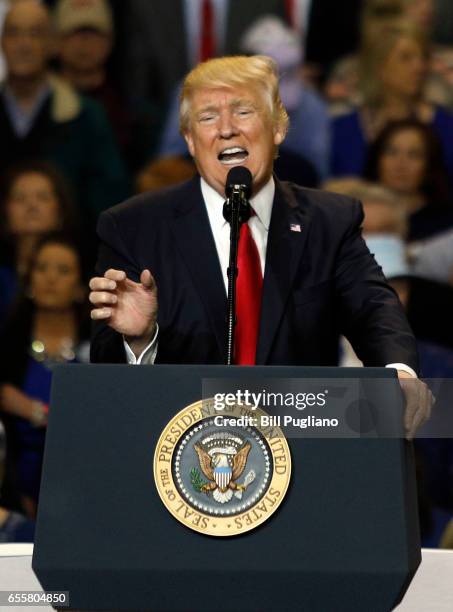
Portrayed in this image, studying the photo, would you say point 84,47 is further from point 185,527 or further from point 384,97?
point 185,527

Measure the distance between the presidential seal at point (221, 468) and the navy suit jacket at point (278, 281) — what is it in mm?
473

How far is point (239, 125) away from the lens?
2633mm

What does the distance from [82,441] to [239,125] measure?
0.88 m

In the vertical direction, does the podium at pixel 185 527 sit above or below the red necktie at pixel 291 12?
below

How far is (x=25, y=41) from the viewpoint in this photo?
5316 mm

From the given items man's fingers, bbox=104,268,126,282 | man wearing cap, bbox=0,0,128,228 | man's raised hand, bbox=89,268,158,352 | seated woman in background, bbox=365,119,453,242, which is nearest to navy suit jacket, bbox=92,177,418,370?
man's raised hand, bbox=89,268,158,352

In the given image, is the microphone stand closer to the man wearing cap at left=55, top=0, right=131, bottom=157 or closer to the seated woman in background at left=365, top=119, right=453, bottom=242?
the seated woman in background at left=365, top=119, right=453, bottom=242

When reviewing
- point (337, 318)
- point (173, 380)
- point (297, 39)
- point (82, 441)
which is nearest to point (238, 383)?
point (173, 380)

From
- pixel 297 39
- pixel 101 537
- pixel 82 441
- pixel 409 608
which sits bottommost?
pixel 409 608

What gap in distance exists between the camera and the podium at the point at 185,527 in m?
1.94

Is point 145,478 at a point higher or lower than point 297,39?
lower

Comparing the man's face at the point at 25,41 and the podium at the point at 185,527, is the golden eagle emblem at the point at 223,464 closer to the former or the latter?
the podium at the point at 185,527

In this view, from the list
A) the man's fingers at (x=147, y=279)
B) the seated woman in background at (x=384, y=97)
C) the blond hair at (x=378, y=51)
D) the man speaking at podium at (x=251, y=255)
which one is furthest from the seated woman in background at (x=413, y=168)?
the man's fingers at (x=147, y=279)

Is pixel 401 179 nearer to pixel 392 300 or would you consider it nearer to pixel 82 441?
pixel 392 300
